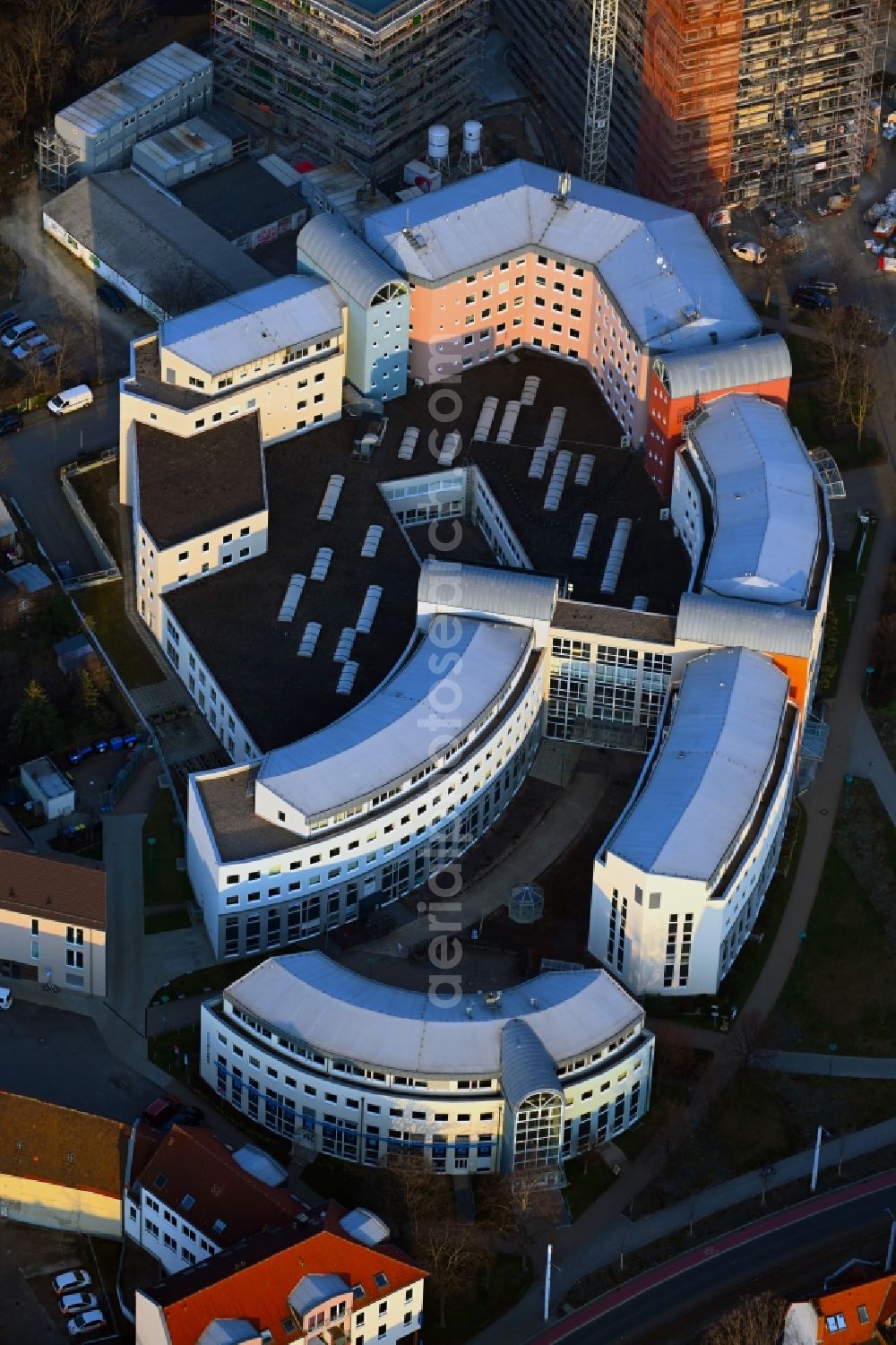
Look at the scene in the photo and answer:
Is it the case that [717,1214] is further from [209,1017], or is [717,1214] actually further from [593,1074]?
[209,1017]

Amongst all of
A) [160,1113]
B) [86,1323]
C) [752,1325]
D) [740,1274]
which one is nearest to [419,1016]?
[160,1113]

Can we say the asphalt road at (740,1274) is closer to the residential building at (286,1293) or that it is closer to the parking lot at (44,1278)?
Result: the residential building at (286,1293)

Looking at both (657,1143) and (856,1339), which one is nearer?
(856,1339)

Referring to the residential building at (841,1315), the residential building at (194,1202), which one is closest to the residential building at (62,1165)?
the residential building at (194,1202)

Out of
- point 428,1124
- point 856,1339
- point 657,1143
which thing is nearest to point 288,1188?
point 428,1124

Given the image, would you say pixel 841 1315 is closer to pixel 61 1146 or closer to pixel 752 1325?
pixel 752 1325
